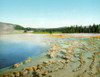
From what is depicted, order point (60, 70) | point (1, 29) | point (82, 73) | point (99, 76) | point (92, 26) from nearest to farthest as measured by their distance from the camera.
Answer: point (1, 29)
point (99, 76)
point (82, 73)
point (60, 70)
point (92, 26)

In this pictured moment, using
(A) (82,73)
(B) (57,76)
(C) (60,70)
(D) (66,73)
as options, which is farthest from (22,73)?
(A) (82,73)

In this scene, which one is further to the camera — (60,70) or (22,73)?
(60,70)

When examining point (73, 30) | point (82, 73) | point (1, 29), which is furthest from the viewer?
point (73, 30)

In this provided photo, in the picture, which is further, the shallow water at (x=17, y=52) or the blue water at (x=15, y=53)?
the shallow water at (x=17, y=52)

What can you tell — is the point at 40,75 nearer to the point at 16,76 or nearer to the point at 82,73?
the point at 16,76

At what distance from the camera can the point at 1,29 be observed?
2.75 m

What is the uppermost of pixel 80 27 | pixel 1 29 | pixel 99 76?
pixel 80 27

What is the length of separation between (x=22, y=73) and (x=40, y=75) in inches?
35.6

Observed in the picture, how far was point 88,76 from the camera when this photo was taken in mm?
3152

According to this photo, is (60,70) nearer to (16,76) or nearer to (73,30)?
(16,76)

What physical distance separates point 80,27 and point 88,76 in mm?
51638

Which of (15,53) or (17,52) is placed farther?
(17,52)

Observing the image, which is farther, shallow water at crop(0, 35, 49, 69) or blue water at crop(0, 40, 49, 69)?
shallow water at crop(0, 35, 49, 69)

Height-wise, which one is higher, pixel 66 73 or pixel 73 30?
pixel 73 30
